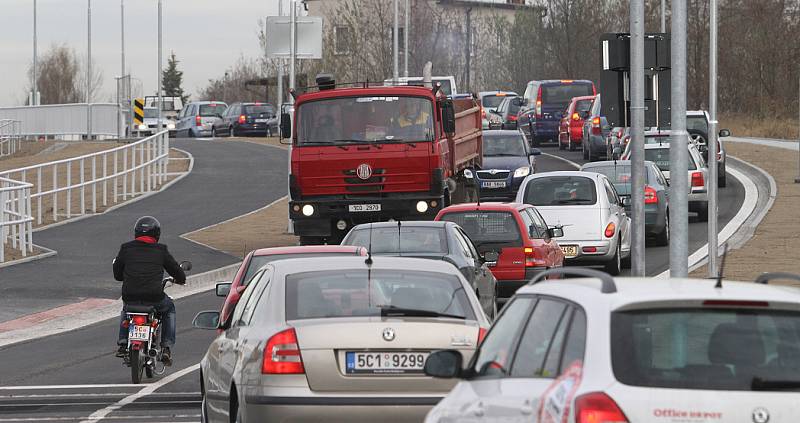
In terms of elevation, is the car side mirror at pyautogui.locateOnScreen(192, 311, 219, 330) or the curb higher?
the car side mirror at pyautogui.locateOnScreen(192, 311, 219, 330)

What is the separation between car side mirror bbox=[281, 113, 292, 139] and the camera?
84.0 feet

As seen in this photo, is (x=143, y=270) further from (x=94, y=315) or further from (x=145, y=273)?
(x=94, y=315)

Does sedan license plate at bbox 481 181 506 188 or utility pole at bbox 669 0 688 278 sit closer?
utility pole at bbox 669 0 688 278

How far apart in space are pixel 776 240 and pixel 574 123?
24754mm

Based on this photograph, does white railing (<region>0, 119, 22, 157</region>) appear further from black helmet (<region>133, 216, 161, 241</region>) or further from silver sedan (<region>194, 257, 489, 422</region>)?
silver sedan (<region>194, 257, 489, 422</region>)

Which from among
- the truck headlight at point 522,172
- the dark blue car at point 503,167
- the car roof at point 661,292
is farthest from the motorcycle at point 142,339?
the truck headlight at point 522,172

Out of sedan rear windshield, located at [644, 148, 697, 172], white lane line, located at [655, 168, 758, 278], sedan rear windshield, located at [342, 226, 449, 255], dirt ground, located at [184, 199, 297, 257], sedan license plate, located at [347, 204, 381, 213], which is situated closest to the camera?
sedan rear windshield, located at [342, 226, 449, 255]

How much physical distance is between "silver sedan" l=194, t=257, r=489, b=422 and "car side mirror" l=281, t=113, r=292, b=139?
51.8 feet

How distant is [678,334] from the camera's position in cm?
607

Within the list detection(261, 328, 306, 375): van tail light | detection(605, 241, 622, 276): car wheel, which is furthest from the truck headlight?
detection(261, 328, 306, 375): van tail light

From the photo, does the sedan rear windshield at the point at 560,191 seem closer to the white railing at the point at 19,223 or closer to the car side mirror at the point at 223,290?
the white railing at the point at 19,223

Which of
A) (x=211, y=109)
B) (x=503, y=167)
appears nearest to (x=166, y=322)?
(x=503, y=167)

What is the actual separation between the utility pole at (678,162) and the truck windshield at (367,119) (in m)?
9.71

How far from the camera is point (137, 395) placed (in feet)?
45.0
